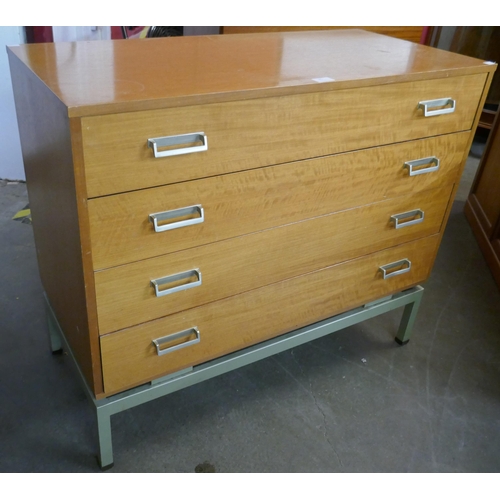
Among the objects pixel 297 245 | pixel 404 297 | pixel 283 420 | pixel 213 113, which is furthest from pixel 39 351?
pixel 404 297

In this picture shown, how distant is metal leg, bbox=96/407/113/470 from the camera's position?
4.72 feet

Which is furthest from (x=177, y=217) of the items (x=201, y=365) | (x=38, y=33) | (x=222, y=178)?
(x=38, y=33)

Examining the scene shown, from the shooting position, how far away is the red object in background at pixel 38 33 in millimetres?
2664

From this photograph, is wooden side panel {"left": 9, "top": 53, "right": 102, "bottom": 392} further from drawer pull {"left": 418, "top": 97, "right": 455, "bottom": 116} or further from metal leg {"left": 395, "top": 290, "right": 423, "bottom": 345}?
metal leg {"left": 395, "top": 290, "right": 423, "bottom": 345}

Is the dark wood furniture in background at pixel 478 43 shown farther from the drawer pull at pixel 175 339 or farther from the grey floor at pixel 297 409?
the drawer pull at pixel 175 339

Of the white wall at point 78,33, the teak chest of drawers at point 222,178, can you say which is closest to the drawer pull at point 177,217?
the teak chest of drawers at point 222,178

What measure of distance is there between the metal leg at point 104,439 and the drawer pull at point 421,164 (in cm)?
114

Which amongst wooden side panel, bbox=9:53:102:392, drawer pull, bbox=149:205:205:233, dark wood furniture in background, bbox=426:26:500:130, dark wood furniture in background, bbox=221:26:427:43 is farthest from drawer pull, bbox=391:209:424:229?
dark wood furniture in background, bbox=426:26:500:130

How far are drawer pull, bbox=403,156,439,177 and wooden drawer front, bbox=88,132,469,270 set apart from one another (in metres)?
0.02

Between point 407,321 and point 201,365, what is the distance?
919mm

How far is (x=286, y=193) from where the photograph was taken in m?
1.39

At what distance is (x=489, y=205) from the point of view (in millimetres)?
2846

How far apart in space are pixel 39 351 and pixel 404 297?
1391 millimetres

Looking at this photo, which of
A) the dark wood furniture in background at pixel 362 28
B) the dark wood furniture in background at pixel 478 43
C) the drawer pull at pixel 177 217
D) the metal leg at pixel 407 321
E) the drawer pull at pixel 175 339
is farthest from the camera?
the dark wood furniture in background at pixel 478 43
